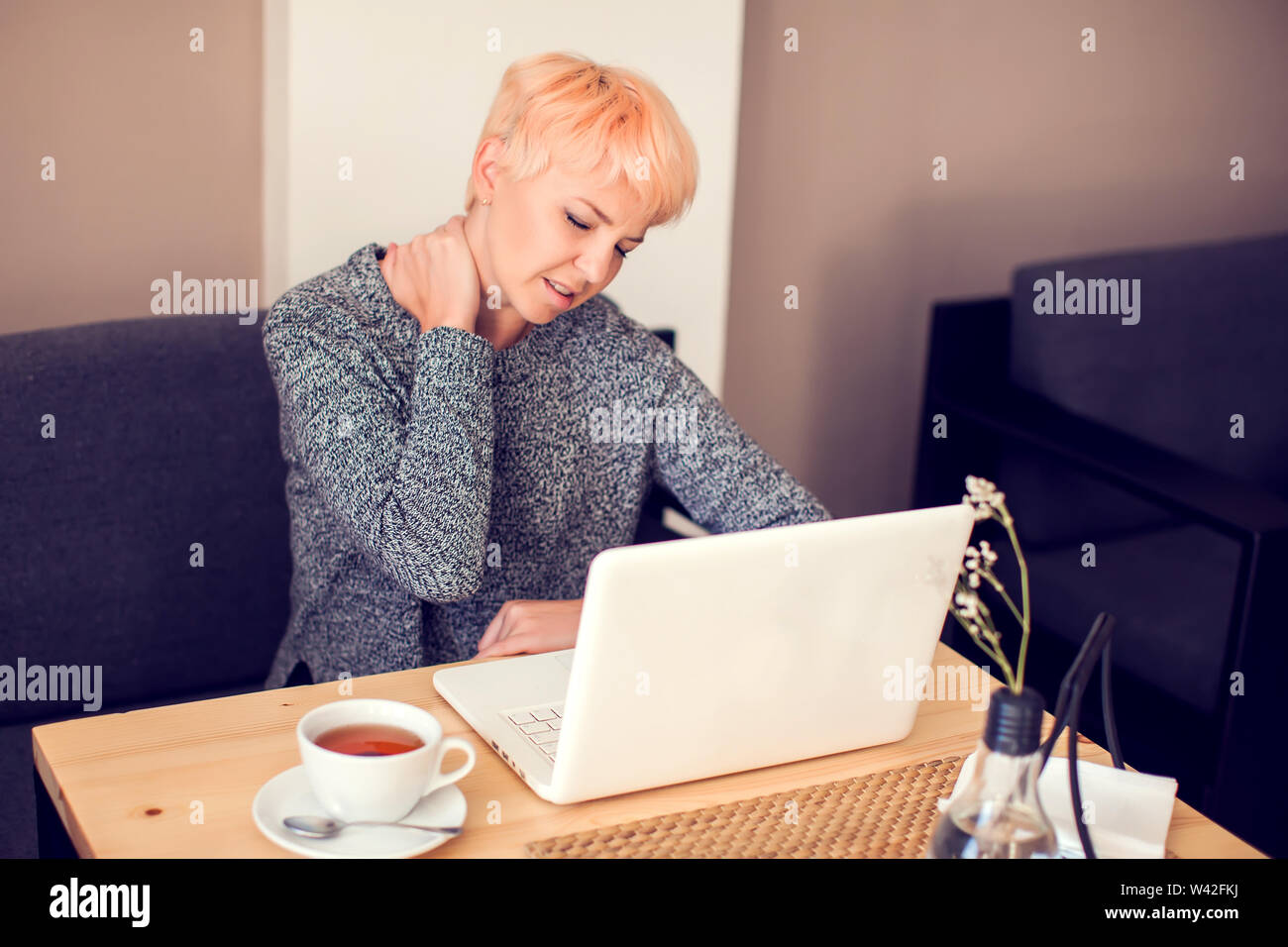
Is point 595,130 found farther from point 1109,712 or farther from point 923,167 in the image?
point 923,167

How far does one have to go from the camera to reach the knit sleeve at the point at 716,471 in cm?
142

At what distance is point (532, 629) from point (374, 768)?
16.5 inches

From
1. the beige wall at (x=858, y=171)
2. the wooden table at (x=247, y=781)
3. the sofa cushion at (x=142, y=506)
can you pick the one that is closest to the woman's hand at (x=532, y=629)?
the wooden table at (x=247, y=781)

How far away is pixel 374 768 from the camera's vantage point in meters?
0.78

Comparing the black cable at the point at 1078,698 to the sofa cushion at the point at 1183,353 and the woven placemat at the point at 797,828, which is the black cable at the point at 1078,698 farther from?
the sofa cushion at the point at 1183,353

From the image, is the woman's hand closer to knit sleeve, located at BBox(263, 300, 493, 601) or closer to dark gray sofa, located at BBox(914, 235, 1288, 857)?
knit sleeve, located at BBox(263, 300, 493, 601)

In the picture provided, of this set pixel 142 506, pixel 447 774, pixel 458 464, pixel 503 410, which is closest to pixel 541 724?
pixel 447 774

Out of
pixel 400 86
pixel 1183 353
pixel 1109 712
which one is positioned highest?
pixel 400 86

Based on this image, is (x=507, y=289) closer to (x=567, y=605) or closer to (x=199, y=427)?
(x=567, y=605)

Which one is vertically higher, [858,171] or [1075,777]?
[858,171]

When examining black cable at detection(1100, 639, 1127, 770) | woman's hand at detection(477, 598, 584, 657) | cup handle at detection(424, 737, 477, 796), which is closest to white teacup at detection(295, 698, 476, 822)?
cup handle at detection(424, 737, 477, 796)

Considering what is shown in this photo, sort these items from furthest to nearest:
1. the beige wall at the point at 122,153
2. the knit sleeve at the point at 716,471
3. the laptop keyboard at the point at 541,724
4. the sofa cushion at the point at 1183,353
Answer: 1. the sofa cushion at the point at 1183,353
2. the beige wall at the point at 122,153
3. the knit sleeve at the point at 716,471
4. the laptop keyboard at the point at 541,724

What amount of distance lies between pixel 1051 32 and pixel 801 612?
76.7 inches
